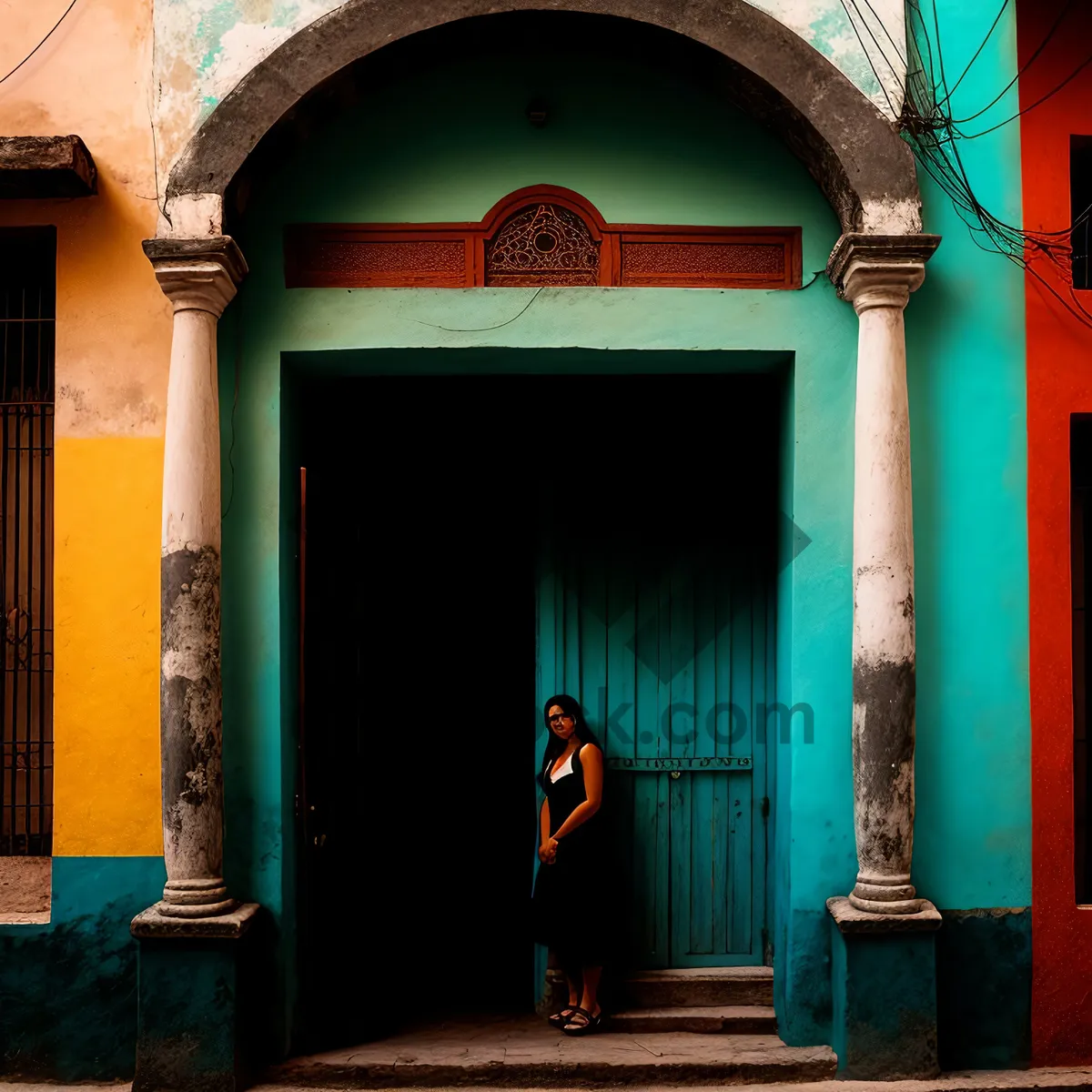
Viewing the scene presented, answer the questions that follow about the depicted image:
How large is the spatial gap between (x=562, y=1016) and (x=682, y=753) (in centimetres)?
142

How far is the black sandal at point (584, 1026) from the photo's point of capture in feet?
16.4

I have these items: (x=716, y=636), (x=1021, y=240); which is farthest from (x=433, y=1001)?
(x=1021, y=240)

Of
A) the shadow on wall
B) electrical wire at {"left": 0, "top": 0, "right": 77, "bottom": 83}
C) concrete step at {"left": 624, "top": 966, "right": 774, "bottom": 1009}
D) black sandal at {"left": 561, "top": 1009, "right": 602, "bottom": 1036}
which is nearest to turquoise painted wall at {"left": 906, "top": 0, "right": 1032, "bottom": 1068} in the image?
the shadow on wall

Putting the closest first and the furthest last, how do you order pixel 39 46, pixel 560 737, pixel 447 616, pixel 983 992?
pixel 983 992 < pixel 39 46 < pixel 560 737 < pixel 447 616

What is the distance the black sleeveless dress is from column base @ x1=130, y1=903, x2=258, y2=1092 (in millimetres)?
1499

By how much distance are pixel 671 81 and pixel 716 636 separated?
9.08ft

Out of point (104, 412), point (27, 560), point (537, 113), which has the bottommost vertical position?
point (27, 560)

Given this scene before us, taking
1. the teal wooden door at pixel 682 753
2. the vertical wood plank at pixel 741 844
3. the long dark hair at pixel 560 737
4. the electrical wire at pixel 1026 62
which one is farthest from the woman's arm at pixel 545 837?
the electrical wire at pixel 1026 62

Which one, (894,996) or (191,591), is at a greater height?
(191,591)

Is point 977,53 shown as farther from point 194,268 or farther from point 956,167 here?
point 194,268

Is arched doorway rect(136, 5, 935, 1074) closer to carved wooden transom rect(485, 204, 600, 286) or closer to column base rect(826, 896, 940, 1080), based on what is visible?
carved wooden transom rect(485, 204, 600, 286)

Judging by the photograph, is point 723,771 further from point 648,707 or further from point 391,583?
point 391,583

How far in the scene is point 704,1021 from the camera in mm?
5062

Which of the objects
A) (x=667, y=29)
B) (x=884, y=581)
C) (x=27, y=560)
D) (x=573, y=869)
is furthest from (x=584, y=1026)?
(x=667, y=29)
